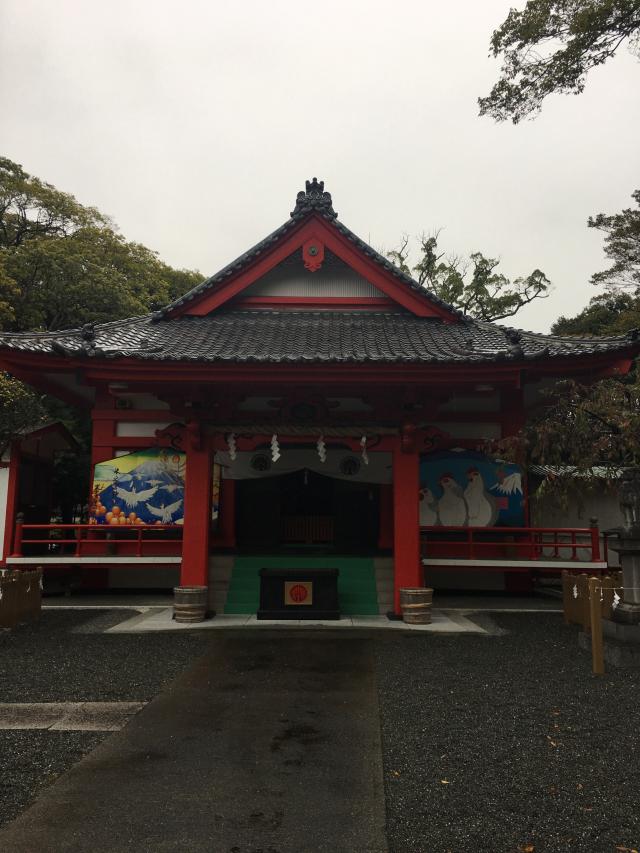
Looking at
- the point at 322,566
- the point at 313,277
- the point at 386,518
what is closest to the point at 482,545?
the point at 386,518

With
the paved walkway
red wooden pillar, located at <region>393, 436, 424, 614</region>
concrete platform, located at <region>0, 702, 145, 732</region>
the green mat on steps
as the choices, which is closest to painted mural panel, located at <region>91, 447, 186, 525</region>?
the green mat on steps

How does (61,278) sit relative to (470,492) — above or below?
above

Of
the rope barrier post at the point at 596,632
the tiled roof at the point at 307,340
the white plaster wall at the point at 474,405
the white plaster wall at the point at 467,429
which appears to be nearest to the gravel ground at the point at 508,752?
the rope barrier post at the point at 596,632

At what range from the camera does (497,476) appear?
41.9 feet

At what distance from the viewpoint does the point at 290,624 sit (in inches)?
395

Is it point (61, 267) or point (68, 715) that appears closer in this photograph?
point (68, 715)

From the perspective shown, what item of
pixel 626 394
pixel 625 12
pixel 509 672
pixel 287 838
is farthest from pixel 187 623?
pixel 625 12

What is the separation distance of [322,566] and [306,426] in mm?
3450

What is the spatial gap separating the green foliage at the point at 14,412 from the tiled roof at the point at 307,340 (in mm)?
3608

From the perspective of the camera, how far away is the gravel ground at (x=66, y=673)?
422 cm

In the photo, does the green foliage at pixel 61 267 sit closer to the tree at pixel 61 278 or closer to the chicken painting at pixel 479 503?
the tree at pixel 61 278

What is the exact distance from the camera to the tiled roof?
9852 millimetres

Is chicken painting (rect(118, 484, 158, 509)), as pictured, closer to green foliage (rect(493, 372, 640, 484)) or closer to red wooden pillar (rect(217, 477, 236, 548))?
red wooden pillar (rect(217, 477, 236, 548))

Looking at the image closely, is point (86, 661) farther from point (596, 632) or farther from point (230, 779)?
point (596, 632)
